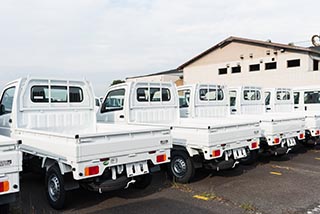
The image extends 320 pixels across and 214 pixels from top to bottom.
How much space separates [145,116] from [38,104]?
8.02 feet

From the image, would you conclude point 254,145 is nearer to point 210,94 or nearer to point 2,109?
point 210,94

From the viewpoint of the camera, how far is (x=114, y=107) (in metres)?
7.44

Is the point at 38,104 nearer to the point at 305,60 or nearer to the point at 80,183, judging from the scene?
the point at 80,183

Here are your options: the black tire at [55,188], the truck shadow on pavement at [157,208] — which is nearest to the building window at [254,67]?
the truck shadow on pavement at [157,208]

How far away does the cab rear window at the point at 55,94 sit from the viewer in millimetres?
5809

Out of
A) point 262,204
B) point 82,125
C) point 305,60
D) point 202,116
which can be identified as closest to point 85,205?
point 82,125

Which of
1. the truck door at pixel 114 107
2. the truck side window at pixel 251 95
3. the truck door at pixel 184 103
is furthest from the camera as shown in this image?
the truck side window at pixel 251 95

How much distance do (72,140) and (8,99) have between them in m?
2.84

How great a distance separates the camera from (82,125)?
6.30 m

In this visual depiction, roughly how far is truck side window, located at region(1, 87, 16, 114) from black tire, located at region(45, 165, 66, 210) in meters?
2.02

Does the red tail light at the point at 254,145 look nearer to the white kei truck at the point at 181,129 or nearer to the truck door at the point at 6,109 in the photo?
the white kei truck at the point at 181,129

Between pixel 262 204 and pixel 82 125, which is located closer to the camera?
pixel 262 204

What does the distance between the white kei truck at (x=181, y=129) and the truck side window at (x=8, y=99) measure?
231 cm

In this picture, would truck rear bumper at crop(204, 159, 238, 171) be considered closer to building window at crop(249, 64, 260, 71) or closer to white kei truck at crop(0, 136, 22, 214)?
white kei truck at crop(0, 136, 22, 214)
